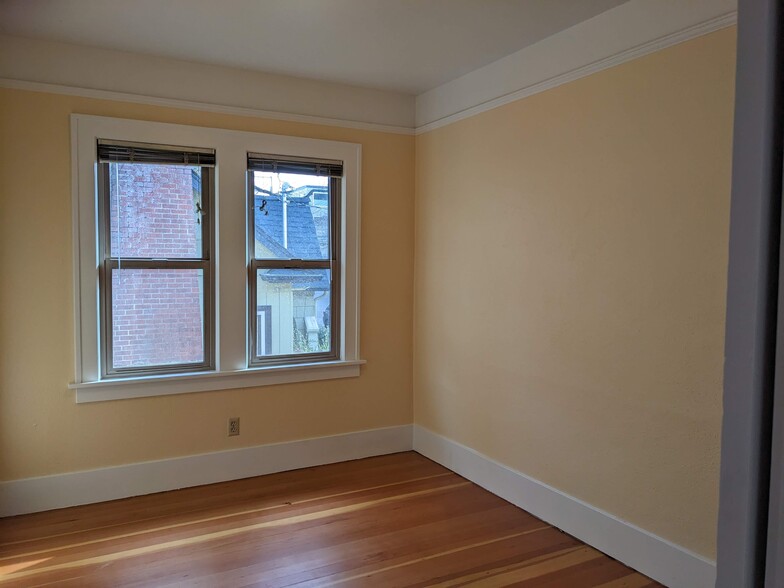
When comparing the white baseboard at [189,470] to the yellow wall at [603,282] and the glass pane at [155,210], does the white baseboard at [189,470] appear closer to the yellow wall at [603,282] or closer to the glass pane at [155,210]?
the yellow wall at [603,282]

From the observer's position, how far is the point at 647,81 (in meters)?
2.49

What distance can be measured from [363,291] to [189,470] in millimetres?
1633

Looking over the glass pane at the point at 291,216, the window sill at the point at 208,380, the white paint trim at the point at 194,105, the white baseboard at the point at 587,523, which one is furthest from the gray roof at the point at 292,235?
the white baseboard at the point at 587,523

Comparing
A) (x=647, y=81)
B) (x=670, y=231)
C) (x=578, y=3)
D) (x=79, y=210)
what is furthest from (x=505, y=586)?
(x=79, y=210)

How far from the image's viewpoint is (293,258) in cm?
384

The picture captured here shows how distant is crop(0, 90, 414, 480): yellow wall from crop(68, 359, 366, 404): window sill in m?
0.05

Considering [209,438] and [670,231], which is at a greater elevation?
[670,231]

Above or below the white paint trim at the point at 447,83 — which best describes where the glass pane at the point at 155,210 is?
below

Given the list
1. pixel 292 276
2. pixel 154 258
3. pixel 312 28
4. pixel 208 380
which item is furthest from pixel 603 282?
pixel 154 258

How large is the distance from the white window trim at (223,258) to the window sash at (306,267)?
0.20 feet

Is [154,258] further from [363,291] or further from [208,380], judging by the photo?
[363,291]

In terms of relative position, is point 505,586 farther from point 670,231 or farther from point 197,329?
point 197,329

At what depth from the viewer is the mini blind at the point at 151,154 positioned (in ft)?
10.7

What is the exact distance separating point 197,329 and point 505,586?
232cm
